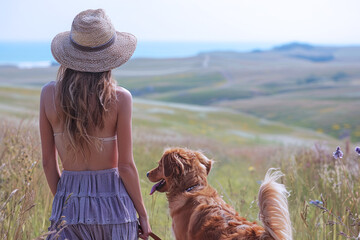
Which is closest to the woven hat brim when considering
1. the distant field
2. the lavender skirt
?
the lavender skirt

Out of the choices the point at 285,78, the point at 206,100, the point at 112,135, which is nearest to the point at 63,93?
the point at 112,135

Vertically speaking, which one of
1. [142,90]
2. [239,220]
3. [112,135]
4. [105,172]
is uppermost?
[112,135]

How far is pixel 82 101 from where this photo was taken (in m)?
3.46

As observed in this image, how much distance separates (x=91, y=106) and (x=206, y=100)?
295 ft

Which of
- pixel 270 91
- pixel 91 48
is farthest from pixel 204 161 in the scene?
pixel 270 91

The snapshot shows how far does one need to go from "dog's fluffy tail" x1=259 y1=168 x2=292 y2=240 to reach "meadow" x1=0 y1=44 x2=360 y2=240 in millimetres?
271

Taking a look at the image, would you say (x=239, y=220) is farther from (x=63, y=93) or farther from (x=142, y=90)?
(x=142, y=90)

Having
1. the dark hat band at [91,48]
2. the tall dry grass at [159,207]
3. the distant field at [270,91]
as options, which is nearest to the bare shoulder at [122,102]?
the dark hat band at [91,48]

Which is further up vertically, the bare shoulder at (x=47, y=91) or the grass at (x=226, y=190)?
the bare shoulder at (x=47, y=91)

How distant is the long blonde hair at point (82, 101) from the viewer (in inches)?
137

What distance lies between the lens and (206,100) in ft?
306

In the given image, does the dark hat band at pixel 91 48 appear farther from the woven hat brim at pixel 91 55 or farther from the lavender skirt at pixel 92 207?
the lavender skirt at pixel 92 207

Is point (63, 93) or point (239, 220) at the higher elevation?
point (63, 93)

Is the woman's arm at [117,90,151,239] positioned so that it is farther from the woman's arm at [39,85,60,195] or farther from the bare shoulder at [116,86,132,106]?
the woman's arm at [39,85,60,195]
